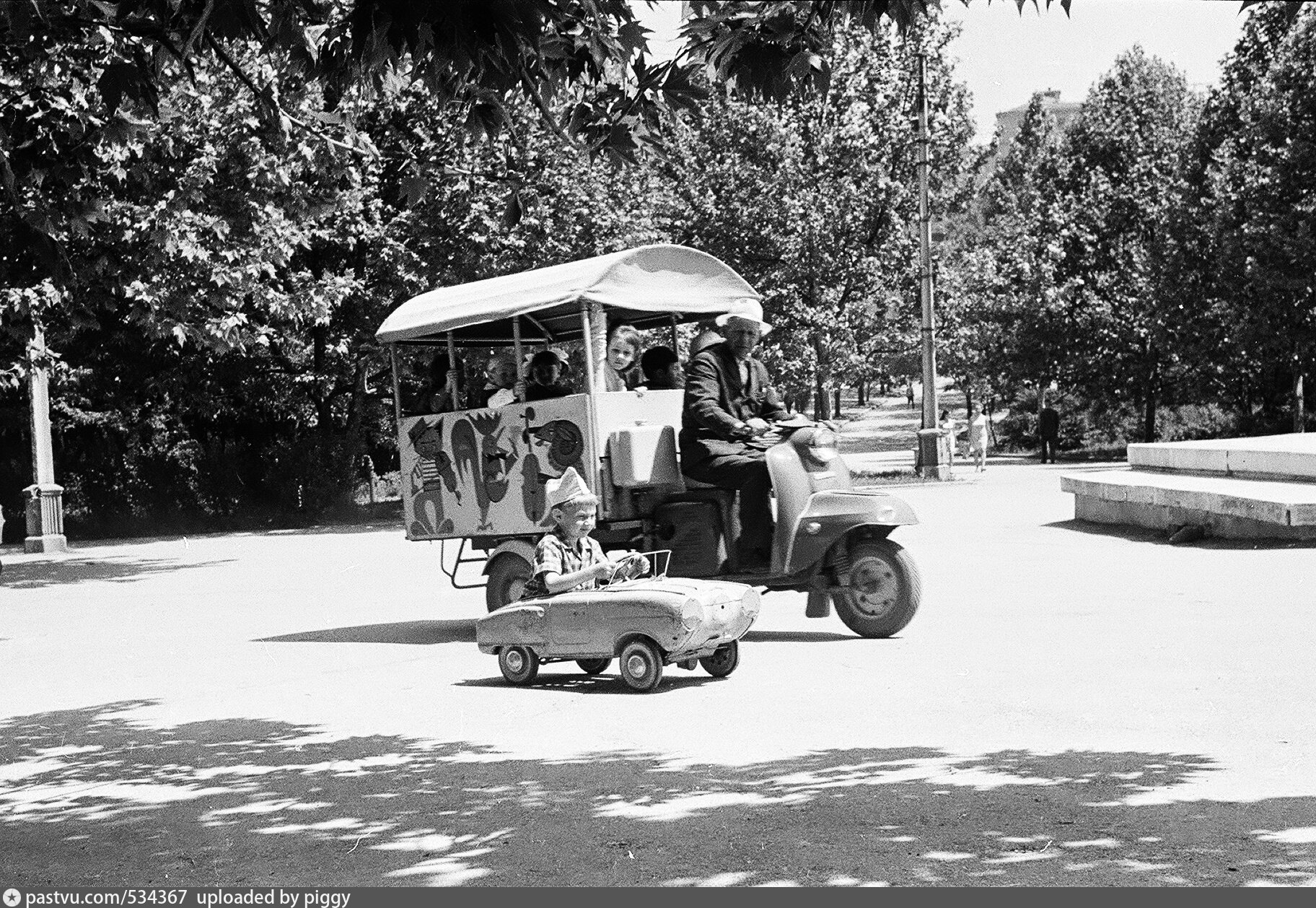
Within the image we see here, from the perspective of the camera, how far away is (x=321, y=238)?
30.8 meters

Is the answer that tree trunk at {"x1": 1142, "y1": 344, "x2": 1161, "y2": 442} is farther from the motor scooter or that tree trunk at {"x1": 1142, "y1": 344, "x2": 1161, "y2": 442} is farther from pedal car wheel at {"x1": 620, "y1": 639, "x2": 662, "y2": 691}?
pedal car wheel at {"x1": 620, "y1": 639, "x2": 662, "y2": 691}

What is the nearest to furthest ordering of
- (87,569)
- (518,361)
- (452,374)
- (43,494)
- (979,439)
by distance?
(518,361)
(452,374)
(87,569)
(43,494)
(979,439)

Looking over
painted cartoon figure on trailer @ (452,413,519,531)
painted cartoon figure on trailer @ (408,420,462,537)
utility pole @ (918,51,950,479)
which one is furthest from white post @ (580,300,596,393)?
utility pole @ (918,51,950,479)

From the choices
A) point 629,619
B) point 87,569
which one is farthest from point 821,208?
point 629,619

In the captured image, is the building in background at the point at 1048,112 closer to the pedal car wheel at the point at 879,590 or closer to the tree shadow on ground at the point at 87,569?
the tree shadow on ground at the point at 87,569

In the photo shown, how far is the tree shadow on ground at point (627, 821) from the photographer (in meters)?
5.39

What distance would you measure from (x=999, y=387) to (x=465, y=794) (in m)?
49.3

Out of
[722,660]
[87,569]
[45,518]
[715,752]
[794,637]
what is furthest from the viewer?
[45,518]

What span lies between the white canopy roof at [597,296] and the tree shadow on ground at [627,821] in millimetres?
5423

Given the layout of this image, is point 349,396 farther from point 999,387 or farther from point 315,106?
point 999,387

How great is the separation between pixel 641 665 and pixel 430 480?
4.96m

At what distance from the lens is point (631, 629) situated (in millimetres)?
9727

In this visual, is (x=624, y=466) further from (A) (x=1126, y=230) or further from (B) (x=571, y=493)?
(A) (x=1126, y=230)

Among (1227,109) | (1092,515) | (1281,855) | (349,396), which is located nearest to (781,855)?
(1281,855)
